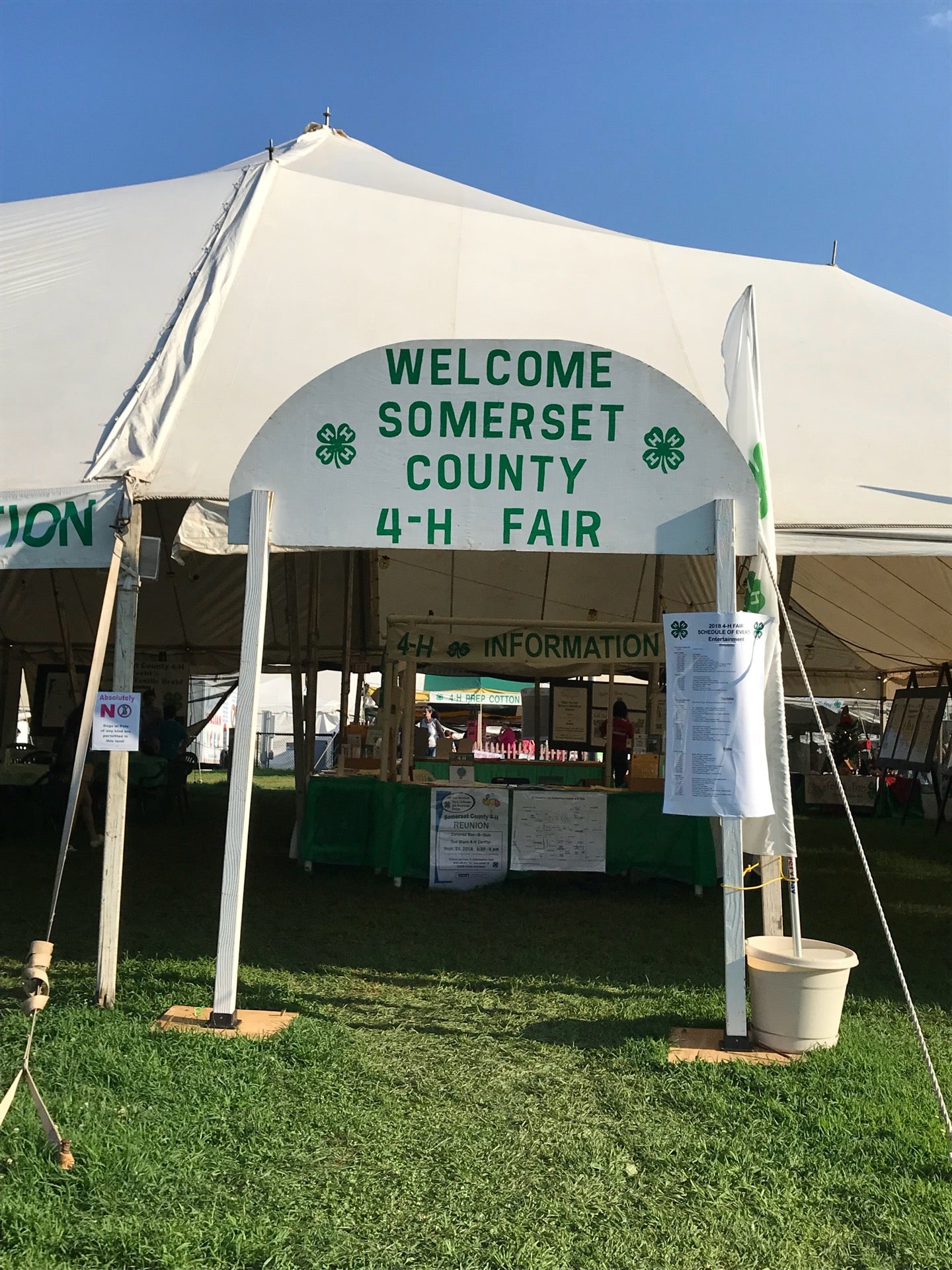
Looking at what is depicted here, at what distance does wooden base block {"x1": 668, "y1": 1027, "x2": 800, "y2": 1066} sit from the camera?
173 inches

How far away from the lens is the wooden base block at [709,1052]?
14.4 ft

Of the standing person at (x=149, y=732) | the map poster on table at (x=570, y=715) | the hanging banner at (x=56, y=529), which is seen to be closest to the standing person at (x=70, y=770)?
the standing person at (x=149, y=732)

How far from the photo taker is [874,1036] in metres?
4.76

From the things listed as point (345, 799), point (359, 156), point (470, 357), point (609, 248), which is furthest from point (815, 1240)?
point (359, 156)

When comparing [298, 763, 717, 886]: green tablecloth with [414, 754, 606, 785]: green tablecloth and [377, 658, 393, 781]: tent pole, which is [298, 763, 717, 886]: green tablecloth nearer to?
[377, 658, 393, 781]: tent pole

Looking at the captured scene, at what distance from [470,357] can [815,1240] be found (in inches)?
142

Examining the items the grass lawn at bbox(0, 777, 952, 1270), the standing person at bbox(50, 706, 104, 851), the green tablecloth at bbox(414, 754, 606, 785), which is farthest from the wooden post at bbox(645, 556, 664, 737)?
the standing person at bbox(50, 706, 104, 851)

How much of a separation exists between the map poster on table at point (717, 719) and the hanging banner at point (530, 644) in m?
4.20

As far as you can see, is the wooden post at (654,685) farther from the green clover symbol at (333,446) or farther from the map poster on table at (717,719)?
the green clover symbol at (333,446)

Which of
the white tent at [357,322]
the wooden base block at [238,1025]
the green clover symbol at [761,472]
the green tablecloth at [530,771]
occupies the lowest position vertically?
the wooden base block at [238,1025]

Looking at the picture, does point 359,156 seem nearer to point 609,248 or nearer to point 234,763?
point 609,248

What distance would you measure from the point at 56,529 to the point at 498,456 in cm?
214

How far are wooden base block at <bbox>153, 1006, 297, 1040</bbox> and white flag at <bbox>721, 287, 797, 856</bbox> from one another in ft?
7.34

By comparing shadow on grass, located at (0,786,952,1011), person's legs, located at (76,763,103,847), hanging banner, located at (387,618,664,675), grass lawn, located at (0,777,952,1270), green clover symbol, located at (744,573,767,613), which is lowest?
grass lawn, located at (0,777,952,1270)
